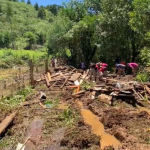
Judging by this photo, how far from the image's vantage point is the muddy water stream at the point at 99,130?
326 inches

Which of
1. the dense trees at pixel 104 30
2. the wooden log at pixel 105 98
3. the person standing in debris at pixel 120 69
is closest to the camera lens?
the wooden log at pixel 105 98

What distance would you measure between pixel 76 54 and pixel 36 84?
13661 mm

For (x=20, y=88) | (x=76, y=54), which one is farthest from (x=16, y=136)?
(x=76, y=54)

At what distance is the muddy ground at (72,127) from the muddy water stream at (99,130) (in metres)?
0.16

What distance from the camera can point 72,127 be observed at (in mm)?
9297

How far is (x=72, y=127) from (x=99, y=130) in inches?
42.9

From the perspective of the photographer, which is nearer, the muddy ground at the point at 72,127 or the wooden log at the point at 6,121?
the muddy ground at the point at 72,127

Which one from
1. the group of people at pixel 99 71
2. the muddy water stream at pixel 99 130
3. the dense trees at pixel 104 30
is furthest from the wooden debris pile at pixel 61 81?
the dense trees at pixel 104 30

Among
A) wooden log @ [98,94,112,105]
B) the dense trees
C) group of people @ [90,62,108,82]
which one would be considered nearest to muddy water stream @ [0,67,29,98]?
group of people @ [90,62,108,82]

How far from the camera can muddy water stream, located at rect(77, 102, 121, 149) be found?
8.27 metres

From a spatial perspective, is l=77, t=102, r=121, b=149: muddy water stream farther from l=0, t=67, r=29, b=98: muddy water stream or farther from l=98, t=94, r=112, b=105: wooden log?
l=0, t=67, r=29, b=98: muddy water stream

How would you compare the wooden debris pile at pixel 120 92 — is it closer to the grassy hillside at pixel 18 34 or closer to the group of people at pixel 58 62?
the group of people at pixel 58 62

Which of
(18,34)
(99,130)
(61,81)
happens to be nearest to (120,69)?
(61,81)

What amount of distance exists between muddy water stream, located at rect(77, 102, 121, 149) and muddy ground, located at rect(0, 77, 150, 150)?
0.51 ft
